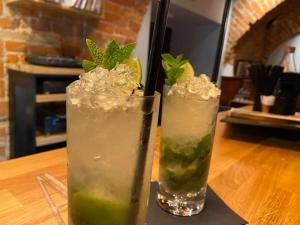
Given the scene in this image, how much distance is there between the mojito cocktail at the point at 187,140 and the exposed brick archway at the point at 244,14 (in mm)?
4808

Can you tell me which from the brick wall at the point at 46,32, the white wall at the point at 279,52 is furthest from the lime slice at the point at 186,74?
the white wall at the point at 279,52

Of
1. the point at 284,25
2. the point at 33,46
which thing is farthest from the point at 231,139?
the point at 284,25

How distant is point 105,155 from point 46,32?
2085mm

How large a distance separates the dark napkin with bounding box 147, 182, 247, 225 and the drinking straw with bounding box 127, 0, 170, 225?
149mm

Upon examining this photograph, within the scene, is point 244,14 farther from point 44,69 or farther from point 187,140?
point 187,140

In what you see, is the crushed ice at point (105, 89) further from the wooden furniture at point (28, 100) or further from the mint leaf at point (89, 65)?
the wooden furniture at point (28, 100)

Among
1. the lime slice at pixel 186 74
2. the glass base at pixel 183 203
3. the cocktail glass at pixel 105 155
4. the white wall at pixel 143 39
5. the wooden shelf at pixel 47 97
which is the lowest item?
the wooden shelf at pixel 47 97

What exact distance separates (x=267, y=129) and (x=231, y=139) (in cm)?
25

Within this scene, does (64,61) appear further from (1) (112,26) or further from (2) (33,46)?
(1) (112,26)

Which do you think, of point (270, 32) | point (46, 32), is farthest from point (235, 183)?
point (270, 32)

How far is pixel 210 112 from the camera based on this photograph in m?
0.59

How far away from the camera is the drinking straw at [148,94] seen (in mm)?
376

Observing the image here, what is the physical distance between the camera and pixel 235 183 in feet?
2.49

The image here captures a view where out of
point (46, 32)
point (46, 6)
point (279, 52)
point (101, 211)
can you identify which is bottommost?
point (101, 211)
